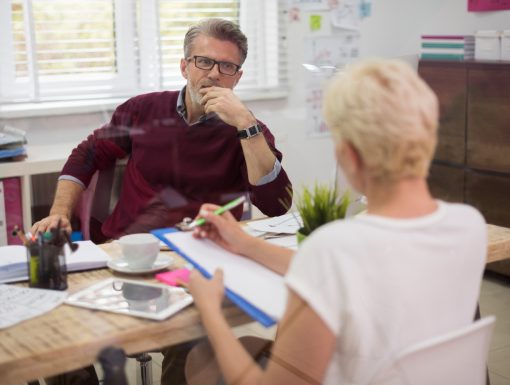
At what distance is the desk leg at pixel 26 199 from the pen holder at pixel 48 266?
3.57 ft

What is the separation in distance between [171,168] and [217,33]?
13.5 inches

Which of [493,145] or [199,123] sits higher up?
[199,123]

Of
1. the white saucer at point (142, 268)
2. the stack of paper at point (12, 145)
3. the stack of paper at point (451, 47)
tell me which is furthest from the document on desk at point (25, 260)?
the stack of paper at point (451, 47)

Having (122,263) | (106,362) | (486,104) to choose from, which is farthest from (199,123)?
(486,104)

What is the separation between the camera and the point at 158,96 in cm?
176

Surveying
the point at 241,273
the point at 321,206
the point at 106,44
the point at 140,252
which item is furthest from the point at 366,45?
the point at 241,273

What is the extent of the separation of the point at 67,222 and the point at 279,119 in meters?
1.11

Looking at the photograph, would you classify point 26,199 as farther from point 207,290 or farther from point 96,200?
point 207,290

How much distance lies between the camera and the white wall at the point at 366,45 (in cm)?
250

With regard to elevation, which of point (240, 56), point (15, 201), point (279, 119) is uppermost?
point (240, 56)

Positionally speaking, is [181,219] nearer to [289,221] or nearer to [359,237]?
[289,221]

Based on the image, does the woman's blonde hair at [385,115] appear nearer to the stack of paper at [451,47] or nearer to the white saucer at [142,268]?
the white saucer at [142,268]

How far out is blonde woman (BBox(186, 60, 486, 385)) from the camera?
905 millimetres

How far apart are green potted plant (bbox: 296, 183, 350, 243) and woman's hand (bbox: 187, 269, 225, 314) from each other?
258mm
